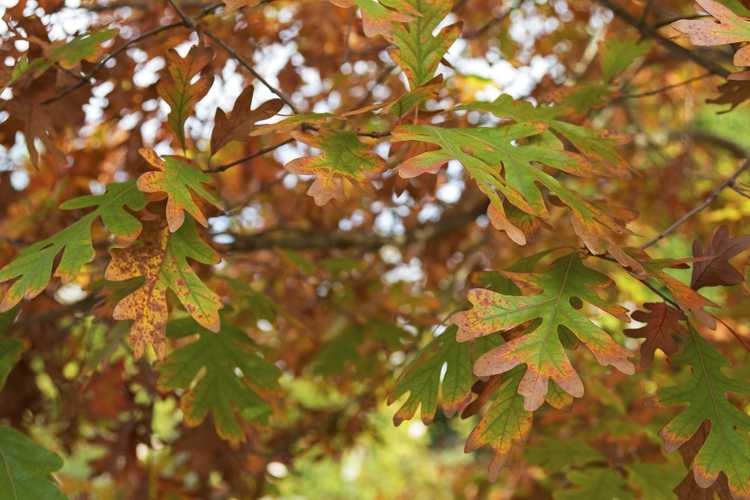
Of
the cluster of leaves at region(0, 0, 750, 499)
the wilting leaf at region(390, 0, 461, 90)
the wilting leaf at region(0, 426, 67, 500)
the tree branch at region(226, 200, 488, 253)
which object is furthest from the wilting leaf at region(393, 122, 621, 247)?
the tree branch at region(226, 200, 488, 253)

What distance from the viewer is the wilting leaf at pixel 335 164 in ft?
4.24

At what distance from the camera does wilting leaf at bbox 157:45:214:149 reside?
4.98 feet

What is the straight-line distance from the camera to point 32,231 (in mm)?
2570

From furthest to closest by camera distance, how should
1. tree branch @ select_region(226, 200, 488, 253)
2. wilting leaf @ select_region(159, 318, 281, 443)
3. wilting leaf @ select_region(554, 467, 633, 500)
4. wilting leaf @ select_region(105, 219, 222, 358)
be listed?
tree branch @ select_region(226, 200, 488, 253) < wilting leaf @ select_region(554, 467, 633, 500) < wilting leaf @ select_region(159, 318, 281, 443) < wilting leaf @ select_region(105, 219, 222, 358)

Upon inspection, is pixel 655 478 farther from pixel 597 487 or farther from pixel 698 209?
pixel 698 209

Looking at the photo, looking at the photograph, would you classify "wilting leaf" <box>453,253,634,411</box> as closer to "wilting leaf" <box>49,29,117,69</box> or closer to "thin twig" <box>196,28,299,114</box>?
"thin twig" <box>196,28,299,114</box>

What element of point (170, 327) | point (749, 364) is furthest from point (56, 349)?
point (749, 364)

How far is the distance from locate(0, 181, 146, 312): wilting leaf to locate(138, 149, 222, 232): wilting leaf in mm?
76

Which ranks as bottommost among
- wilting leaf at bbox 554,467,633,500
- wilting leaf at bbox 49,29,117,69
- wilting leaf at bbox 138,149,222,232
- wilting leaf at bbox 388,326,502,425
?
wilting leaf at bbox 554,467,633,500

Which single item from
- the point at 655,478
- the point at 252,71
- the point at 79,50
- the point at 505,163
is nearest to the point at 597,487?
the point at 655,478

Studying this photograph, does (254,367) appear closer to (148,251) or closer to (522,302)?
(148,251)

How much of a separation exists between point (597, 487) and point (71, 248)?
52.8 inches

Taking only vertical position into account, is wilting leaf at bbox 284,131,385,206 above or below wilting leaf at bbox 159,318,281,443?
above

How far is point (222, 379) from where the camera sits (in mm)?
1901
